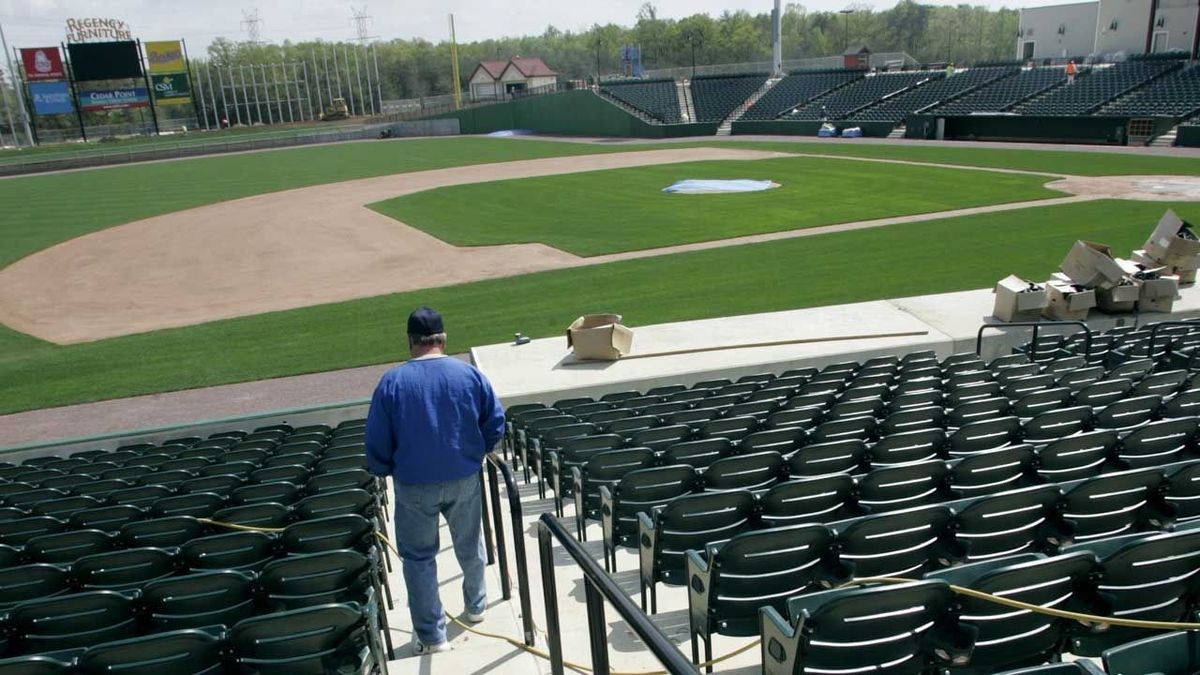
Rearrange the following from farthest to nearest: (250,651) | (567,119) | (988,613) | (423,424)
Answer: (567,119), (423,424), (250,651), (988,613)

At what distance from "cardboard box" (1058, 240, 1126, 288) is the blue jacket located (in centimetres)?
1128

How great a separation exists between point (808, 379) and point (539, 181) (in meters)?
31.2

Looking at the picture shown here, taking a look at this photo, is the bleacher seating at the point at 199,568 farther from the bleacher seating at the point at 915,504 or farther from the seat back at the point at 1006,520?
the seat back at the point at 1006,520

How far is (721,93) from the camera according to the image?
70625mm

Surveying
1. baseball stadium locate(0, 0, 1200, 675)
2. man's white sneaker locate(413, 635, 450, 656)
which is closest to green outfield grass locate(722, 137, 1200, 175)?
baseball stadium locate(0, 0, 1200, 675)

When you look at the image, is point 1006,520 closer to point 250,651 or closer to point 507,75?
point 250,651

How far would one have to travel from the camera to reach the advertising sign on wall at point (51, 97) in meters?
79.4

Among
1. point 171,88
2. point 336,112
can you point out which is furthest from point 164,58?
point 336,112

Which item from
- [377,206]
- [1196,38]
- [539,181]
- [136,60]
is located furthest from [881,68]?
[136,60]

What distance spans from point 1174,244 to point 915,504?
11399 millimetres

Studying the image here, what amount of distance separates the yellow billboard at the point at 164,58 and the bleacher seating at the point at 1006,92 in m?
73.2

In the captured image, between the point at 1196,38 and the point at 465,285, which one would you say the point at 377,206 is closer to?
the point at 465,285

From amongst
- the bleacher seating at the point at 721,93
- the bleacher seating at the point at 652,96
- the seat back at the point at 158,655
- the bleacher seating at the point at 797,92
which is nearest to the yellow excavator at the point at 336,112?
the bleacher seating at the point at 652,96

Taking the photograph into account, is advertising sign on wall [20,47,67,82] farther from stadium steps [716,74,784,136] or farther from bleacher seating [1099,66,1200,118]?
bleacher seating [1099,66,1200,118]
